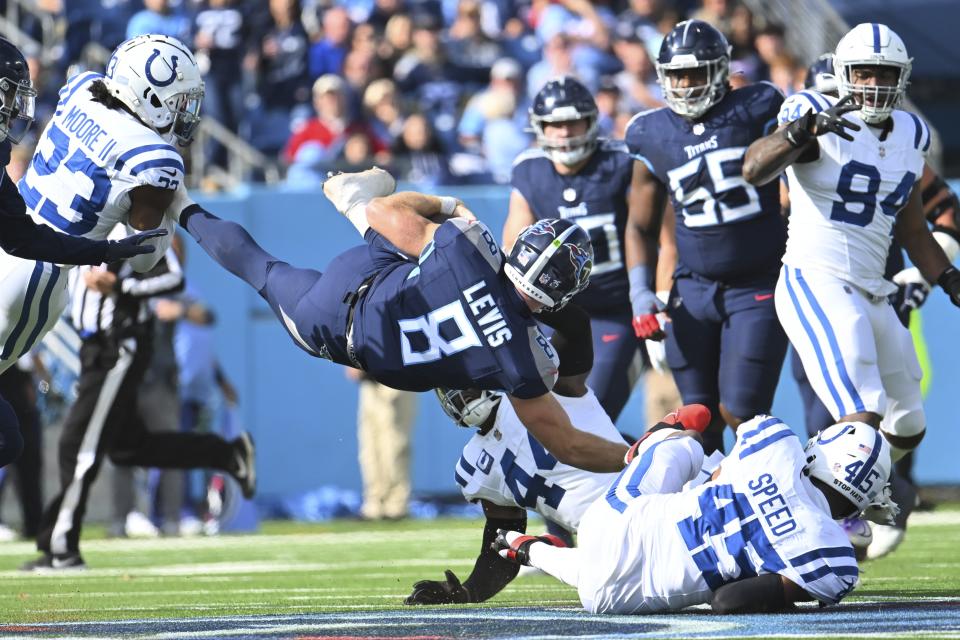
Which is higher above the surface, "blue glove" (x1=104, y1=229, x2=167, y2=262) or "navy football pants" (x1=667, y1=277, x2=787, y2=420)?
"blue glove" (x1=104, y1=229, x2=167, y2=262)

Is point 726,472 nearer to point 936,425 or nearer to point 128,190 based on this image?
point 128,190

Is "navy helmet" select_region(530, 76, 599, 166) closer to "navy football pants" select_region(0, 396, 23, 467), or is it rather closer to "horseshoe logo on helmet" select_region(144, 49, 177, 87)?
"horseshoe logo on helmet" select_region(144, 49, 177, 87)

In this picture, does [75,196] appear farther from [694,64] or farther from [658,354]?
[658,354]

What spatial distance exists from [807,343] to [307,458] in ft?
18.7

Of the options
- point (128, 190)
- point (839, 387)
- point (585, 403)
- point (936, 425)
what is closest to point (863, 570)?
point (839, 387)

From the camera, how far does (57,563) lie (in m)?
7.70

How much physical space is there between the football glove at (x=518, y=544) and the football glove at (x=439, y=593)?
31 centimetres

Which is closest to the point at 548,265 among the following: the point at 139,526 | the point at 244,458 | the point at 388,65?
the point at 244,458

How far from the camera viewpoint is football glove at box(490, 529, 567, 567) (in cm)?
516

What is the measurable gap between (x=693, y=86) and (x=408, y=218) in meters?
1.74

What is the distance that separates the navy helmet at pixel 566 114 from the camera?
7453 mm

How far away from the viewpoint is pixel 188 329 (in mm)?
10609

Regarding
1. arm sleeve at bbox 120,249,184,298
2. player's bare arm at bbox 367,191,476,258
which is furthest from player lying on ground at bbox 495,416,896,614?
arm sleeve at bbox 120,249,184,298

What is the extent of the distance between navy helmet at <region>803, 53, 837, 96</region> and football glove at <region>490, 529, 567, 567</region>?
297 cm
